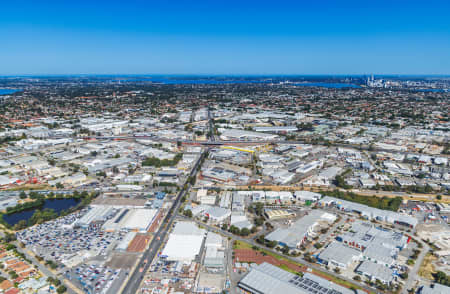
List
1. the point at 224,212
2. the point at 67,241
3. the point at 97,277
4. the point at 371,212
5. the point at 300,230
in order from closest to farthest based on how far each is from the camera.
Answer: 1. the point at 97,277
2. the point at 67,241
3. the point at 300,230
4. the point at 224,212
5. the point at 371,212

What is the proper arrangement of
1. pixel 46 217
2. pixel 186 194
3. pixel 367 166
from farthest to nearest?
1. pixel 367 166
2. pixel 186 194
3. pixel 46 217

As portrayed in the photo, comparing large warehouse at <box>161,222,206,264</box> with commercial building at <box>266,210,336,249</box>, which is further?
commercial building at <box>266,210,336,249</box>

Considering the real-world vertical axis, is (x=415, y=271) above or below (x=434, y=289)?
below

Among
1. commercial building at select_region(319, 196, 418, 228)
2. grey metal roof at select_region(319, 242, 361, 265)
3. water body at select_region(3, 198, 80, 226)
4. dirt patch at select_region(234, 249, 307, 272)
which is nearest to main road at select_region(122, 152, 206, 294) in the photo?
dirt patch at select_region(234, 249, 307, 272)

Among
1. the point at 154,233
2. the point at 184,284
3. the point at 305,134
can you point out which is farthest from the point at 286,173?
the point at 305,134

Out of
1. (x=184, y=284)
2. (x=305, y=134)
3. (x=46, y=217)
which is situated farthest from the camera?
(x=305, y=134)

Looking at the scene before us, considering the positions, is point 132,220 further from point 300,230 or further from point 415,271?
point 415,271

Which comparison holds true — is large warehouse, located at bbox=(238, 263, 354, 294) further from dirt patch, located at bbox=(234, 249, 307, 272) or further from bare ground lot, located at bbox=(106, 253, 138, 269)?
bare ground lot, located at bbox=(106, 253, 138, 269)

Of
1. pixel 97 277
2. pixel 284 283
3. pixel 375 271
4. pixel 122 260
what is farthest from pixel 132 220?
pixel 375 271

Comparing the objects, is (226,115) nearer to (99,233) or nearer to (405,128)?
(405,128)
